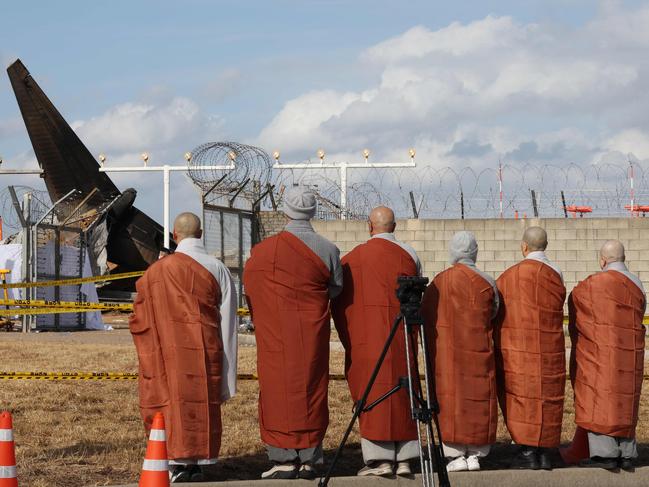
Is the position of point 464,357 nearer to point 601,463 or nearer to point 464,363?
point 464,363

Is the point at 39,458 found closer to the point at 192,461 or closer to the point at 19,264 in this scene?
the point at 192,461

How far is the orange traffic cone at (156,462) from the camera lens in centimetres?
571

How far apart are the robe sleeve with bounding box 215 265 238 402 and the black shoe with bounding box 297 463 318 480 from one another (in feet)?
2.06

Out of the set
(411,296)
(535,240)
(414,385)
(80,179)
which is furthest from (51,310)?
(80,179)

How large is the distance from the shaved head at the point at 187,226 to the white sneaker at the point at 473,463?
2246 millimetres

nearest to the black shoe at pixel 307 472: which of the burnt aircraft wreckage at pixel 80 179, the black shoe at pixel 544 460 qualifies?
the black shoe at pixel 544 460

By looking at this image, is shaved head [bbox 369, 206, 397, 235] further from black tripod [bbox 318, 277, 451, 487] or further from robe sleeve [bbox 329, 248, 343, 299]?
black tripod [bbox 318, 277, 451, 487]

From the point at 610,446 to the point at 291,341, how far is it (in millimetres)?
2302

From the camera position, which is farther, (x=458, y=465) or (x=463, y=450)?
(x=463, y=450)

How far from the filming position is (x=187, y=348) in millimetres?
7148

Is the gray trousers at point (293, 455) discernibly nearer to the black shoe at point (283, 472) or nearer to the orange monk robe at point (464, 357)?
the black shoe at point (283, 472)

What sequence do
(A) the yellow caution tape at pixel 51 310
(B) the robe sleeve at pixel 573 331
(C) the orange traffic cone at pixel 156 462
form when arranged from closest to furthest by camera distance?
(C) the orange traffic cone at pixel 156 462, (B) the robe sleeve at pixel 573 331, (A) the yellow caution tape at pixel 51 310

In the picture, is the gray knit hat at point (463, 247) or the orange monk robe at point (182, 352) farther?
the gray knit hat at point (463, 247)

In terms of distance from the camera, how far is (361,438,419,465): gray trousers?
289 inches
